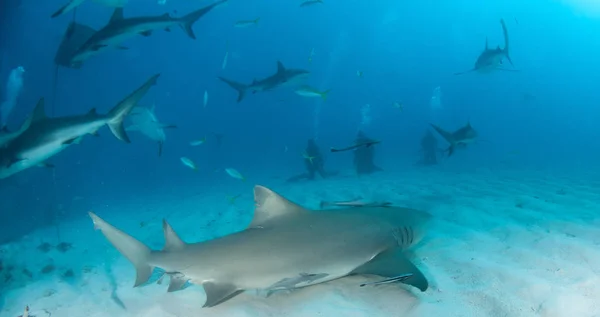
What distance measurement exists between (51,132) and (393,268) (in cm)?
396

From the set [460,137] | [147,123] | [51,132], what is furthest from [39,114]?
[147,123]

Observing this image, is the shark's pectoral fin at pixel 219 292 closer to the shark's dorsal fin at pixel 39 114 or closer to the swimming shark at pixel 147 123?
the shark's dorsal fin at pixel 39 114

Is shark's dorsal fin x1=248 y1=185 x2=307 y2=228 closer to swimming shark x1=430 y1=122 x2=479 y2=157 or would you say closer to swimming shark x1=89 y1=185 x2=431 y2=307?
swimming shark x1=89 y1=185 x2=431 y2=307

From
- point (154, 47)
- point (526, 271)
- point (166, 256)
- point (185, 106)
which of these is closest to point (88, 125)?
point (166, 256)

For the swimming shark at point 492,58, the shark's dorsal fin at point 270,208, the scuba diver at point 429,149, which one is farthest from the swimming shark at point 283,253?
the scuba diver at point 429,149

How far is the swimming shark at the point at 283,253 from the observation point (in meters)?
2.92

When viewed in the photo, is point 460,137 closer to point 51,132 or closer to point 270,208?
point 270,208

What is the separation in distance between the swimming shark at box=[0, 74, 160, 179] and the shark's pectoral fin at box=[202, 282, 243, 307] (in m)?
2.34

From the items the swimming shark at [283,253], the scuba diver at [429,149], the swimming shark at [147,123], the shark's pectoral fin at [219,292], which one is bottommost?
the scuba diver at [429,149]

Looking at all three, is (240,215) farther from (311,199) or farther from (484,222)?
Answer: (484,222)

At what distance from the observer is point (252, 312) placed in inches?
122

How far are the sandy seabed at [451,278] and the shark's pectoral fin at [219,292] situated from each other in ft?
1.08

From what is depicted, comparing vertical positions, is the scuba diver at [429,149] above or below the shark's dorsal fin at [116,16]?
below

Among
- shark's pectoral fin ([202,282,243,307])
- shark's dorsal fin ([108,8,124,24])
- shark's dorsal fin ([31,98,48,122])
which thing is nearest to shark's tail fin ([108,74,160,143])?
shark's dorsal fin ([31,98,48,122])
